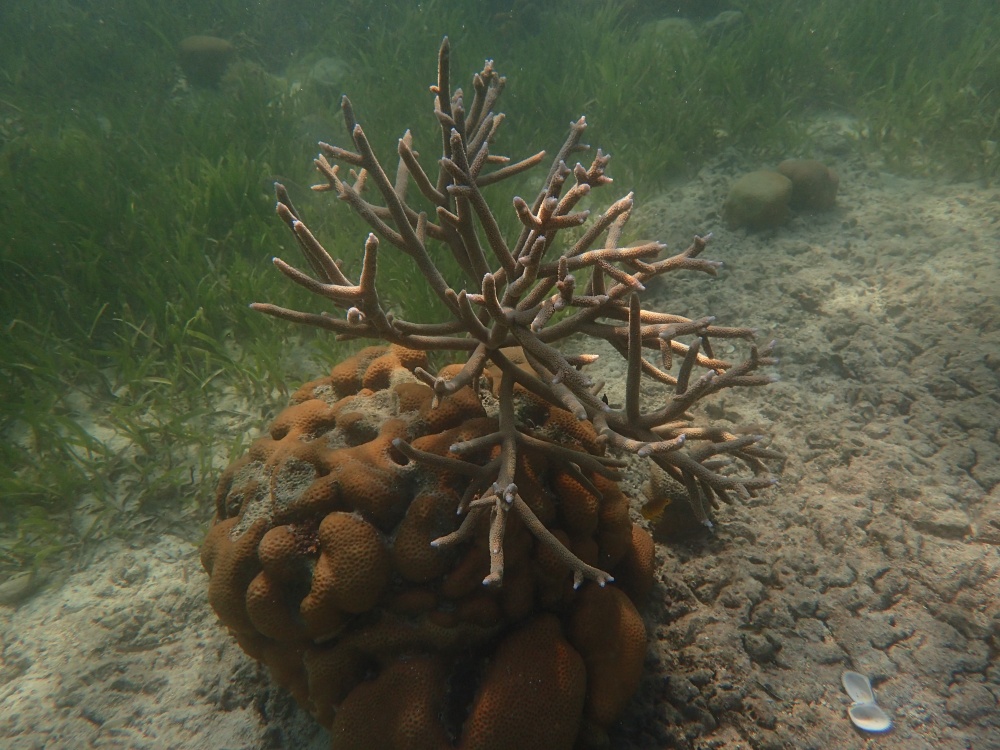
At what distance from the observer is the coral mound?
2.01 meters

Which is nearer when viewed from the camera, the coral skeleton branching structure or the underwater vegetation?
the coral skeleton branching structure

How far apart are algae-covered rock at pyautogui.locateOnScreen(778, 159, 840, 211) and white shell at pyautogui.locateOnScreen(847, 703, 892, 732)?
493cm

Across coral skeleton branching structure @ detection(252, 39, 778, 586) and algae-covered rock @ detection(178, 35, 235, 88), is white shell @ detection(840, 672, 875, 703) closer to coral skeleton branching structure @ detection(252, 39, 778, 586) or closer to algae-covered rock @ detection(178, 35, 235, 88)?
coral skeleton branching structure @ detection(252, 39, 778, 586)

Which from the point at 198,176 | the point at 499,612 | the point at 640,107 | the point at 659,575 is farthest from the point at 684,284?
the point at 198,176

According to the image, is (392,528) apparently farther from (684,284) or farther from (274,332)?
(684,284)

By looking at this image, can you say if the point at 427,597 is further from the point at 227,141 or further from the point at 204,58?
the point at 204,58

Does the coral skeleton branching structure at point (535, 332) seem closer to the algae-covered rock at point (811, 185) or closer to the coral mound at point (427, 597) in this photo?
the coral mound at point (427, 597)

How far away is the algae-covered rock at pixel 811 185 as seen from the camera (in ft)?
17.8

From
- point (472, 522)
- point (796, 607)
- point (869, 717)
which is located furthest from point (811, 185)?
point (472, 522)

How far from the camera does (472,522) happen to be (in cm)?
203

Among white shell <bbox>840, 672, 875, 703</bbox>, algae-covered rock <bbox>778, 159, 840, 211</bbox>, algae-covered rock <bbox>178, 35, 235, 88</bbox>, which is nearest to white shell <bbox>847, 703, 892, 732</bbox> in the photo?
white shell <bbox>840, 672, 875, 703</bbox>

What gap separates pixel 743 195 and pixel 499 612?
4.88m

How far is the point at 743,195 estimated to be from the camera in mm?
5227

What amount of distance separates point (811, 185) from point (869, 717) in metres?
5.02
